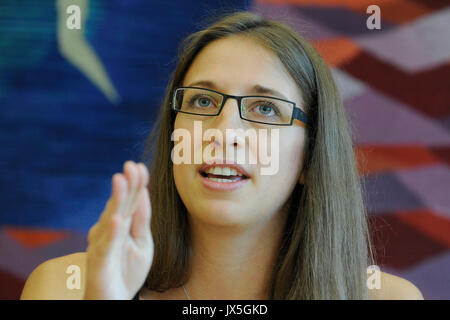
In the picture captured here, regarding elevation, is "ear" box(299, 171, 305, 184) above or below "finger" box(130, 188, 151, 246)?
above

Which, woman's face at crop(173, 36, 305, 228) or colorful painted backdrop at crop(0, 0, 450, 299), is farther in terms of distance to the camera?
colorful painted backdrop at crop(0, 0, 450, 299)

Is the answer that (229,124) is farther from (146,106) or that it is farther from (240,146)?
(146,106)

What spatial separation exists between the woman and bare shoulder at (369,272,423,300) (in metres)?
0.03

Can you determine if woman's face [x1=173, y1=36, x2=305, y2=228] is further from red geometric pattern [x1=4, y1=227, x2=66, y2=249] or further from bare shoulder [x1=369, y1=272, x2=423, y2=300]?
red geometric pattern [x1=4, y1=227, x2=66, y2=249]

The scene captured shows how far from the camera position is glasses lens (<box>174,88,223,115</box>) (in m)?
1.21

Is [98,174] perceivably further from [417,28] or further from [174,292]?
[417,28]

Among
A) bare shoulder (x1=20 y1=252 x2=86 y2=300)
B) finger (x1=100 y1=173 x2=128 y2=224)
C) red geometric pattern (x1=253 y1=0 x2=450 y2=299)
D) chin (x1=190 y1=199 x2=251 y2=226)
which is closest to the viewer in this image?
finger (x1=100 y1=173 x2=128 y2=224)

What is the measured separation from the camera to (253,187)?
3.76 ft

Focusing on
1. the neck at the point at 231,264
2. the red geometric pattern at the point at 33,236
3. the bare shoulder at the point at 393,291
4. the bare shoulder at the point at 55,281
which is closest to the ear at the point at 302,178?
the neck at the point at 231,264

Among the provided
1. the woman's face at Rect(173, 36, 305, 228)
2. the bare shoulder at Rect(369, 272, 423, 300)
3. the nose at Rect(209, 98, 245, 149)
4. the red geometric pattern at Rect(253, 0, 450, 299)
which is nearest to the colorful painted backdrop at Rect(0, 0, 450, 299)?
the red geometric pattern at Rect(253, 0, 450, 299)

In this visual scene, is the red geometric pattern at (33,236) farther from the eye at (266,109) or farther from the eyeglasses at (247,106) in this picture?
the eye at (266,109)

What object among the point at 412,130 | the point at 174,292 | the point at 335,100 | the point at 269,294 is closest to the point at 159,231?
the point at 174,292

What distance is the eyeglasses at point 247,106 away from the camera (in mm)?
1184

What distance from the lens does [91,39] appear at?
2021mm
